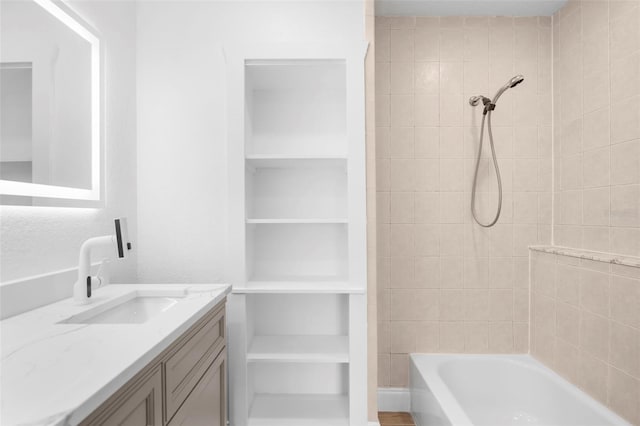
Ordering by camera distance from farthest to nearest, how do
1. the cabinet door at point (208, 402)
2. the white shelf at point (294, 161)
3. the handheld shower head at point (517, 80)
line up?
1. the handheld shower head at point (517, 80)
2. the white shelf at point (294, 161)
3. the cabinet door at point (208, 402)

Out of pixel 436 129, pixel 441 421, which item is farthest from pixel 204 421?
pixel 436 129

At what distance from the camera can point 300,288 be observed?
1.80 metres

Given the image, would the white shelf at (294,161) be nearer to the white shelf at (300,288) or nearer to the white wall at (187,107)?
the white wall at (187,107)

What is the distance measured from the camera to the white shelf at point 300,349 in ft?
5.91

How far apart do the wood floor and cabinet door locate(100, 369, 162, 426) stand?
1.62m

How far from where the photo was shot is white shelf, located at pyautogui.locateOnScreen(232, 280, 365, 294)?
5.88 ft

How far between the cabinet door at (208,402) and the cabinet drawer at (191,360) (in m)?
0.03

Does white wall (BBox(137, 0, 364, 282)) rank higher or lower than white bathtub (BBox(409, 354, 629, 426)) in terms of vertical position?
higher

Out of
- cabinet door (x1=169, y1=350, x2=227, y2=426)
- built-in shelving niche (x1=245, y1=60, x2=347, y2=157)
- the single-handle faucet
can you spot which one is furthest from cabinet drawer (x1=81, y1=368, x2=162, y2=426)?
built-in shelving niche (x1=245, y1=60, x2=347, y2=157)

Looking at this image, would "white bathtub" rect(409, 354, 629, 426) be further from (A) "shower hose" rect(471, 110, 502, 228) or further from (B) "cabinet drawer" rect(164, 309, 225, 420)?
(B) "cabinet drawer" rect(164, 309, 225, 420)

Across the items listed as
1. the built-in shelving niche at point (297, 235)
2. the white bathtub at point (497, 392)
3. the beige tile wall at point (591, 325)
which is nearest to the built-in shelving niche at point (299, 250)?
the built-in shelving niche at point (297, 235)

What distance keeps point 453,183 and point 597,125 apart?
796mm

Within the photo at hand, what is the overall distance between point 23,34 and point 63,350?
113 cm

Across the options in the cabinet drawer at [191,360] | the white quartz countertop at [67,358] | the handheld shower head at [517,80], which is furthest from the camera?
the handheld shower head at [517,80]
